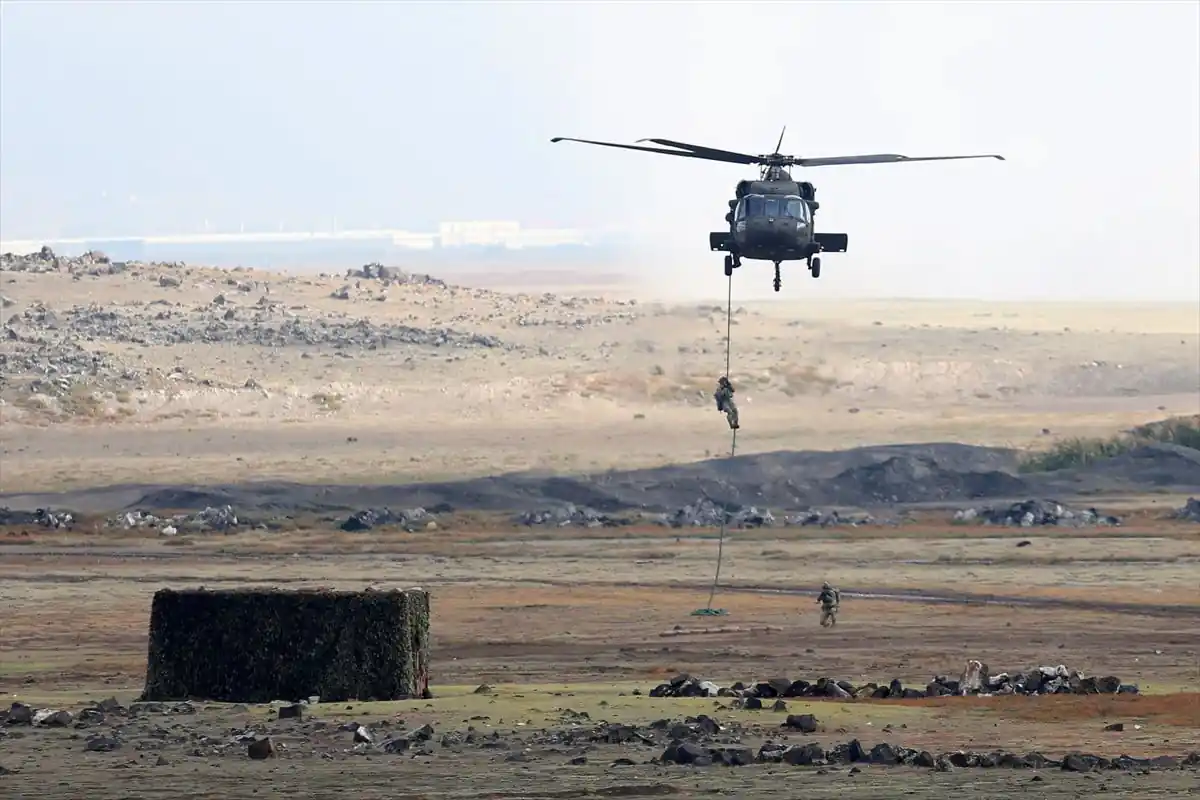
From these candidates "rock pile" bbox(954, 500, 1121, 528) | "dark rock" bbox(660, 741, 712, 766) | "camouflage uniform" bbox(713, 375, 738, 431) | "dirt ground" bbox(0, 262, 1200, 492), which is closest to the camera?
"dark rock" bbox(660, 741, 712, 766)

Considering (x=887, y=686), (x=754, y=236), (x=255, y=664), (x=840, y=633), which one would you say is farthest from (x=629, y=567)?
(x=255, y=664)

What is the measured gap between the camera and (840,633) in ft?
99.3

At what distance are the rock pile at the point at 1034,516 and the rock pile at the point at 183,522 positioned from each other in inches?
517

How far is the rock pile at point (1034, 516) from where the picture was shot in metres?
48.2

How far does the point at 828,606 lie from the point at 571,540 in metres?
15.6

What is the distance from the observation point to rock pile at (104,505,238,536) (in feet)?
157

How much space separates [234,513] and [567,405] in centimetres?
2205

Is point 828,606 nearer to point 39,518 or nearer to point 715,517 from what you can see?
point 715,517

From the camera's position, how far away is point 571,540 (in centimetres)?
4603

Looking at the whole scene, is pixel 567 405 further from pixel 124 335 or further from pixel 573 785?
pixel 573 785

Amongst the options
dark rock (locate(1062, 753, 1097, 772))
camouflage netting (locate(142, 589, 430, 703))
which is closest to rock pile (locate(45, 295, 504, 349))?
camouflage netting (locate(142, 589, 430, 703))

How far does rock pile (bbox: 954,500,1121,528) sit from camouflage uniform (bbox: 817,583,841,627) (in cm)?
1743

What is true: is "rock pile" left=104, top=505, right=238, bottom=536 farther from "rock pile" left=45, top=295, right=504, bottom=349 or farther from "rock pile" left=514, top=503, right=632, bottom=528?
"rock pile" left=45, top=295, right=504, bottom=349

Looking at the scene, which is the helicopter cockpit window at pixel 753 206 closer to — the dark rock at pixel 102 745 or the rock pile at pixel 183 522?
the rock pile at pixel 183 522
